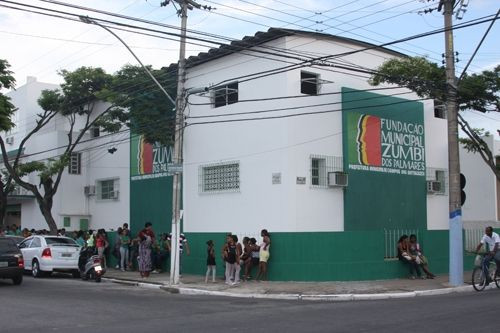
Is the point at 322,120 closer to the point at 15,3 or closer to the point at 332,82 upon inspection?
the point at 332,82

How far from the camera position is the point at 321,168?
2152 centimetres

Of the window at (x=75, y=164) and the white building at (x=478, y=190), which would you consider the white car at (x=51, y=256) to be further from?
the white building at (x=478, y=190)

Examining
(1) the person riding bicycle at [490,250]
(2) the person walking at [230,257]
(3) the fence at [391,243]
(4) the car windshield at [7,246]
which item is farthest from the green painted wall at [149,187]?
(1) the person riding bicycle at [490,250]

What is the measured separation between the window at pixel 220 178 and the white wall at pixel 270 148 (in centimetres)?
23

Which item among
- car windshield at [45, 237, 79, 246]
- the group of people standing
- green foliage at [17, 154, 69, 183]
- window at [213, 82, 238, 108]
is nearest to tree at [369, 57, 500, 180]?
window at [213, 82, 238, 108]

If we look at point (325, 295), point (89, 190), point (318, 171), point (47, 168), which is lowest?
point (325, 295)

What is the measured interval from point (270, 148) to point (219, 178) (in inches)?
116

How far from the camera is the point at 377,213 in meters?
22.9

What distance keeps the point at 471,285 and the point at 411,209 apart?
277 inches

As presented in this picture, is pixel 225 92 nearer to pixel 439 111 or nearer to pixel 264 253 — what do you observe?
pixel 264 253

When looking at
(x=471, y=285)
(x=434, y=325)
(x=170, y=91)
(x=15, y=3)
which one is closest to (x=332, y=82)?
(x=170, y=91)

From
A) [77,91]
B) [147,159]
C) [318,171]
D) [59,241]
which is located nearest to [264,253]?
[318,171]

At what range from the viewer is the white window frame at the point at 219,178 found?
2230 cm

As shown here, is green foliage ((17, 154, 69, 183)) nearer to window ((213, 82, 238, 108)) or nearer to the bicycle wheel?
window ((213, 82, 238, 108))
